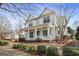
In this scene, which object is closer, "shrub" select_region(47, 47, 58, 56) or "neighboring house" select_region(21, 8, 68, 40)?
"shrub" select_region(47, 47, 58, 56)

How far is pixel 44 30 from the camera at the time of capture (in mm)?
5285

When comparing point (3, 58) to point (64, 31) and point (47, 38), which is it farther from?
point (64, 31)

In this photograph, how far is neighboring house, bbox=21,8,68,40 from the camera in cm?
528

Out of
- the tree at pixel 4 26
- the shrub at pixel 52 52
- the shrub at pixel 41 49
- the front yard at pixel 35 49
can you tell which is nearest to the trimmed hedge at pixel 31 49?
the front yard at pixel 35 49

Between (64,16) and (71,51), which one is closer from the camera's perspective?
(71,51)

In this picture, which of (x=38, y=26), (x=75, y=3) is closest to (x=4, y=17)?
(x=38, y=26)

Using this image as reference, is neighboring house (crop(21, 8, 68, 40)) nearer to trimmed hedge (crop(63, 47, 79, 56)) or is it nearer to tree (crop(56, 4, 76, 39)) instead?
tree (crop(56, 4, 76, 39))

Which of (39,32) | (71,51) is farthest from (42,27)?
(71,51)

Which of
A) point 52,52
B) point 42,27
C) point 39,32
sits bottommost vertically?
point 52,52

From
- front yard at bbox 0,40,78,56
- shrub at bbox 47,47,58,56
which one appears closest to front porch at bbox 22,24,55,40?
front yard at bbox 0,40,78,56

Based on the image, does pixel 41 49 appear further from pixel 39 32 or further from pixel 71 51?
pixel 71 51

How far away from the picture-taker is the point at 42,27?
5.32 metres

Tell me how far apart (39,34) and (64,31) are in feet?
1.95

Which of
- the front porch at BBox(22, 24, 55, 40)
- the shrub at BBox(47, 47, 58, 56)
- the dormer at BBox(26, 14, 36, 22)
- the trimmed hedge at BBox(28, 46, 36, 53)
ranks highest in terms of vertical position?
the dormer at BBox(26, 14, 36, 22)
